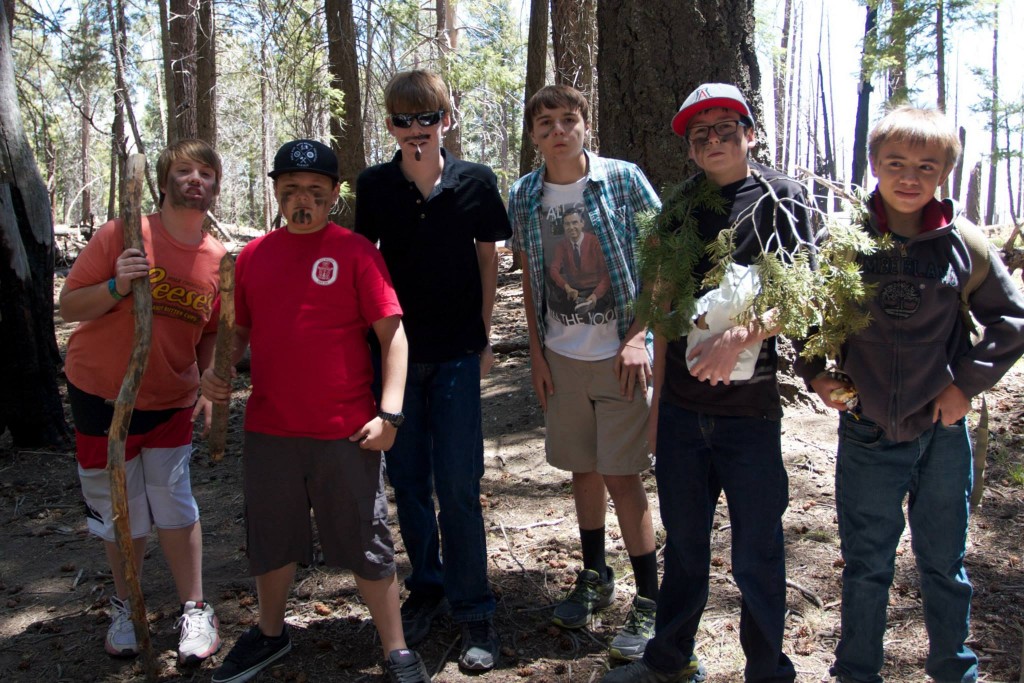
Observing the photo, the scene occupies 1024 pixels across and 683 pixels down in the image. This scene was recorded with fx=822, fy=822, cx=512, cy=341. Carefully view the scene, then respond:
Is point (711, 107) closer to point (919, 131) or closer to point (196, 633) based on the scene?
point (919, 131)

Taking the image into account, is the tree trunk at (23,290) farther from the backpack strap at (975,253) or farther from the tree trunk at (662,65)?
the backpack strap at (975,253)

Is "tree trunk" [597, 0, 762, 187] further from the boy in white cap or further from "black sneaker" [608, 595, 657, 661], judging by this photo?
"black sneaker" [608, 595, 657, 661]

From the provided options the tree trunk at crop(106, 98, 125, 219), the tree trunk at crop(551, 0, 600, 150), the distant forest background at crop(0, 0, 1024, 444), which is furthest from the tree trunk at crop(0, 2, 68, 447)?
the tree trunk at crop(106, 98, 125, 219)

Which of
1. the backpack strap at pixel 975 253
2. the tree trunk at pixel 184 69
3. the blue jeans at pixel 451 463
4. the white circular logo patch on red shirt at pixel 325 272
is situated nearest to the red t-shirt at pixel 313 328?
the white circular logo patch on red shirt at pixel 325 272

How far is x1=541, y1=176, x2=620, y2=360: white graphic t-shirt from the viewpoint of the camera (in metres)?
3.51

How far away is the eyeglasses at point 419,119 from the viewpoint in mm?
3422

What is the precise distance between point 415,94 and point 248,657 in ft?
7.95

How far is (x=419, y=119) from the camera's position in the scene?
11.3 feet

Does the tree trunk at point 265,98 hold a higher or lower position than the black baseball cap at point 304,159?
higher

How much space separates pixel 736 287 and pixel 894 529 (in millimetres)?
Result: 1056

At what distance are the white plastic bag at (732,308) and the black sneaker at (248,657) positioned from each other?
211cm

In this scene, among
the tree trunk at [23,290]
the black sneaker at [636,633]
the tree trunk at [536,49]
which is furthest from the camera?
the tree trunk at [536,49]

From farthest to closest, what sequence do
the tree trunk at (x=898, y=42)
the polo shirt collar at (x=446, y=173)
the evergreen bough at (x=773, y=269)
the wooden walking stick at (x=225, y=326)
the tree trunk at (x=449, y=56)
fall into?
the tree trunk at (x=898, y=42), the tree trunk at (x=449, y=56), the polo shirt collar at (x=446, y=173), the wooden walking stick at (x=225, y=326), the evergreen bough at (x=773, y=269)

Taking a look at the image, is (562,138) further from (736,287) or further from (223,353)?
(223,353)
